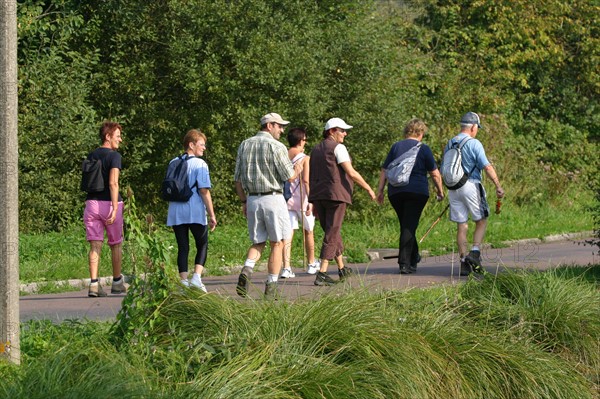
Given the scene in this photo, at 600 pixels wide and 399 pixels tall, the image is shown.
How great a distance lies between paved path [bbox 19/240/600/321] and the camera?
9.57 meters

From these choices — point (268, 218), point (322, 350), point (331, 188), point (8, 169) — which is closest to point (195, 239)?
point (268, 218)

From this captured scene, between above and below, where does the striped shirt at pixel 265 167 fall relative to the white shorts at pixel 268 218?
above

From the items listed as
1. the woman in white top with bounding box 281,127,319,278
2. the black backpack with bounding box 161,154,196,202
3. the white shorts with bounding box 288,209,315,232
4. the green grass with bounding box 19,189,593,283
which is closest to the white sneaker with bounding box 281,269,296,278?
the woman in white top with bounding box 281,127,319,278

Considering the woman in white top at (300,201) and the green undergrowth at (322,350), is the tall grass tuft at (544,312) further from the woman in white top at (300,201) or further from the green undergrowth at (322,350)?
the woman in white top at (300,201)

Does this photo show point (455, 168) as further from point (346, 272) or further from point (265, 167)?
point (265, 167)

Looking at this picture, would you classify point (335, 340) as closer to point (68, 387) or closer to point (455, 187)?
point (68, 387)

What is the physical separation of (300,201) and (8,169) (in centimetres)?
804

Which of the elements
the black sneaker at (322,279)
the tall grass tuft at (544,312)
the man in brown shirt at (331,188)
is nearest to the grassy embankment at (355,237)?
the black sneaker at (322,279)

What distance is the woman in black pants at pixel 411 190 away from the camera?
46.9 feet

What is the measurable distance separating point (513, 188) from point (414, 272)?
1157 centimetres

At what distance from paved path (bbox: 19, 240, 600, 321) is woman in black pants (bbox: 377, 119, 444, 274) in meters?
0.33

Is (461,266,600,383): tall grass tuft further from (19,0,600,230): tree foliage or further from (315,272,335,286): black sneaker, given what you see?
(19,0,600,230): tree foliage

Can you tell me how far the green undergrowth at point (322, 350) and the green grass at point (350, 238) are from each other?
15.6ft

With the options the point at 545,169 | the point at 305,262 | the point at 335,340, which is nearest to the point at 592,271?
the point at 305,262
